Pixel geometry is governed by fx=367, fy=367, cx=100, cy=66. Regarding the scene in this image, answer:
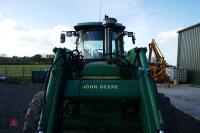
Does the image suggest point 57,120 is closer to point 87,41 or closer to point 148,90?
point 148,90

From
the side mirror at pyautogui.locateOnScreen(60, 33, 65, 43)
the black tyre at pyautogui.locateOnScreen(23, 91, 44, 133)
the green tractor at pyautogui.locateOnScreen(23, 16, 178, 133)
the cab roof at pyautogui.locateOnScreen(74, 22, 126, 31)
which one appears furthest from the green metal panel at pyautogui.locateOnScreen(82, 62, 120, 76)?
the side mirror at pyautogui.locateOnScreen(60, 33, 65, 43)

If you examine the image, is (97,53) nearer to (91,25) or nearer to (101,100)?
(91,25)

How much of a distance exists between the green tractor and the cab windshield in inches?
28.6

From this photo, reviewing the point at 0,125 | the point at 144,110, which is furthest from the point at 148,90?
the point at 0,125

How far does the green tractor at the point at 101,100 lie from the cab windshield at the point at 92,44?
28.6 inches

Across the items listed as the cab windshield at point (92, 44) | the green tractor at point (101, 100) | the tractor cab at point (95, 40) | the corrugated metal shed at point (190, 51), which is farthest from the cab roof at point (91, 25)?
the corrugated metal shed at point (190, 51)

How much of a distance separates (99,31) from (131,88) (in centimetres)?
223

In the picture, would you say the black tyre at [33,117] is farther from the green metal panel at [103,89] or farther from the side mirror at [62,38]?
the side mirror at [62,38]

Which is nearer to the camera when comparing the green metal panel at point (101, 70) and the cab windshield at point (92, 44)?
the green metal panel at point (101, 70)

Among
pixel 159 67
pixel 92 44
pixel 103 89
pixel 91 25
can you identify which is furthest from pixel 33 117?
pixel 159 67

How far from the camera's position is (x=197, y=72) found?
88.3 ft

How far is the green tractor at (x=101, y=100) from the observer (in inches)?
213

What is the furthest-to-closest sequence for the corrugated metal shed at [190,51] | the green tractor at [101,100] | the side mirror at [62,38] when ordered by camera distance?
the corrugated metal shed at [190,51] < the side mirror at [62,38] < the green tractor at [101,100]

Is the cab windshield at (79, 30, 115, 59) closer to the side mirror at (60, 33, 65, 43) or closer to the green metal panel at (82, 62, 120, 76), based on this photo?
the side mirror at (60, 33, 65, 43)
